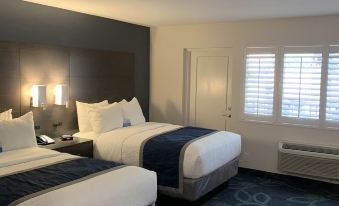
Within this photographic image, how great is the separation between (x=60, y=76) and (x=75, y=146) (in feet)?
3.40

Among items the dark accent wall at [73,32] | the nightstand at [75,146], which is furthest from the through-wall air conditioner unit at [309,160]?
the nightstand at [75,146]

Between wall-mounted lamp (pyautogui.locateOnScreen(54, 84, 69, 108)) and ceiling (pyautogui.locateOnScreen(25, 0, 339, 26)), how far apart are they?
1.02 m

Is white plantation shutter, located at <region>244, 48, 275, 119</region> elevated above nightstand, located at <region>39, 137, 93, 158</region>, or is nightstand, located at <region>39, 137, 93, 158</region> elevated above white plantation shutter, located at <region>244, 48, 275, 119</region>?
white plantation shutter, located at <region>244, 48, 275, 119</region>

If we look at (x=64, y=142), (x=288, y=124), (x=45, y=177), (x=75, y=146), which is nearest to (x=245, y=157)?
(x=288, y=124)

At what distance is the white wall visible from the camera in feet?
15.9

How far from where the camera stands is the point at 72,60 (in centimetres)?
481

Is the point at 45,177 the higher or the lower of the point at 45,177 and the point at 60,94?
the lower

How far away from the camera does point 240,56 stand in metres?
5.37

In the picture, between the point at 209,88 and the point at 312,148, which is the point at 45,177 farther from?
the point at 312,148

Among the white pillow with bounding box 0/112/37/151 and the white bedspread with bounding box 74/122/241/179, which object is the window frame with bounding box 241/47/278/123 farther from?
the white pillow with bounding box 0/112/37/151

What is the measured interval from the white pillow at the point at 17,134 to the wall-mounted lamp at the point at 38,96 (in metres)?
0.38

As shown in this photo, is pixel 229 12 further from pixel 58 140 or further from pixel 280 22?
pixel 58 140

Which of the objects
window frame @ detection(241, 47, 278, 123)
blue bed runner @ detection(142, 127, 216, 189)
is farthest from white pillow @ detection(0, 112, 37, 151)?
window frame @ detection(241, 47, 278, 123)

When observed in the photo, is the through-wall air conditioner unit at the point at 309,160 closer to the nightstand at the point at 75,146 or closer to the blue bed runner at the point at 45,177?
the nightstand at the point at 75,146
